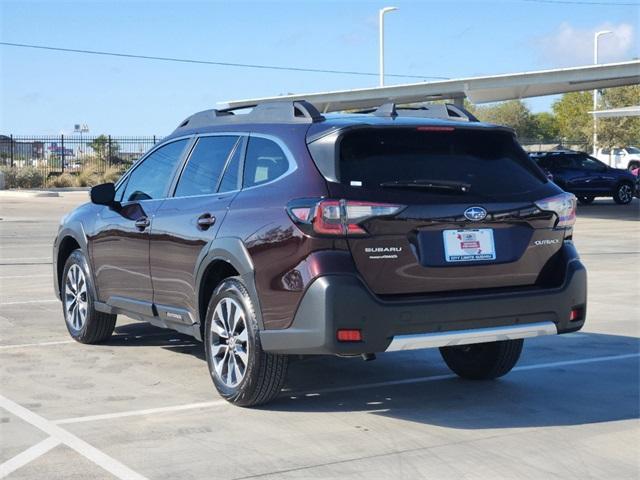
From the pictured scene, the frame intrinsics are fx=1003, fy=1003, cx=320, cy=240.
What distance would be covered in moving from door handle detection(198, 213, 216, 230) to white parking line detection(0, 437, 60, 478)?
5.59 ft

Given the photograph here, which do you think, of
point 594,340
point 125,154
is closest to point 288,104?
point 594,340

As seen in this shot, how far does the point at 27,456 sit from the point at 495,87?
27.4 metres

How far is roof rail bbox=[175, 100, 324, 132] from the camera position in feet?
20.7

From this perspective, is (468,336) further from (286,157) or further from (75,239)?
(75,239)

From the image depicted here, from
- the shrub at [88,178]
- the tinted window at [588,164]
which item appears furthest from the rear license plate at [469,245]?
the shrub at [88,178]

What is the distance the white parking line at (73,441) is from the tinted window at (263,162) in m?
1.91

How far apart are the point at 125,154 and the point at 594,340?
47572 mm

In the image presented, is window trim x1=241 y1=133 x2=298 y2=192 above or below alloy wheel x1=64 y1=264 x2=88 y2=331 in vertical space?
above

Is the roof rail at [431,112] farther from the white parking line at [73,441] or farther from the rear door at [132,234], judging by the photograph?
the white parking line at [73,441]

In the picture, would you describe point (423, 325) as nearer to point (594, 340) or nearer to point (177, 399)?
point (177, 399)

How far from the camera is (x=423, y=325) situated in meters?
5.75

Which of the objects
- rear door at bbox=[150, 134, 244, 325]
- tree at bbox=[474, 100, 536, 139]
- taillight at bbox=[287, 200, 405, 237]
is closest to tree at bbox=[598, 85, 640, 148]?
tree at bbox=[474, 100, 536, 139]

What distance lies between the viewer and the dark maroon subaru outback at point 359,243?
5656 millimetres

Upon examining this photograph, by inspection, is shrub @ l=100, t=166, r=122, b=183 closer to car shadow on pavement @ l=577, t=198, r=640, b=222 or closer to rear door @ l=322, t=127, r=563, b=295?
car shadow on pavement @ l=577, t=198, r=640, b=222
